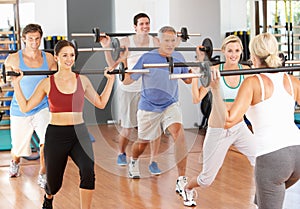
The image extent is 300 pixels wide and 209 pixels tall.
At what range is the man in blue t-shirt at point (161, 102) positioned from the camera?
200 inches

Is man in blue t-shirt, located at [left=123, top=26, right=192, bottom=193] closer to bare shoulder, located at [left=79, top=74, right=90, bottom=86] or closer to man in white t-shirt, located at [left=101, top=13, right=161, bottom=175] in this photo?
man in white t-shirt, located at [left=101, top=13, right=161, bottom=175]

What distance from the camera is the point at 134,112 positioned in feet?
17.7

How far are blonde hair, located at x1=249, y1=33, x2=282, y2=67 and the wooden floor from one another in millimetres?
1370

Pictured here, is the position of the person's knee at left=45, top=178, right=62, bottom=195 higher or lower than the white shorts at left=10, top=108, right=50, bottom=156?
lower

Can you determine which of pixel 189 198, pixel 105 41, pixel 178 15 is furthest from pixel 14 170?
pixel 178 15

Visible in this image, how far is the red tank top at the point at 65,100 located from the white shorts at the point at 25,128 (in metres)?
1.22

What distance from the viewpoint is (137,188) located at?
219 inches

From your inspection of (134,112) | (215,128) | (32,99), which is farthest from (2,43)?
(215,128)

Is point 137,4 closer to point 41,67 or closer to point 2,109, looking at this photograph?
point 2,109

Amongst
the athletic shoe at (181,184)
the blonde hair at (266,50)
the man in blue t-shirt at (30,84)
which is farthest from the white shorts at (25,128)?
the blonde hair at (266,50)

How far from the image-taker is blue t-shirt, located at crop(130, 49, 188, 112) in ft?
16.6

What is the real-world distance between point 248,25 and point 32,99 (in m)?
3.48

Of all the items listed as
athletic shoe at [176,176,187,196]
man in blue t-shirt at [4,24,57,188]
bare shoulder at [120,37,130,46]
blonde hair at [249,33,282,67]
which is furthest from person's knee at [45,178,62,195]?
blonde hair at [249,33,282,67]

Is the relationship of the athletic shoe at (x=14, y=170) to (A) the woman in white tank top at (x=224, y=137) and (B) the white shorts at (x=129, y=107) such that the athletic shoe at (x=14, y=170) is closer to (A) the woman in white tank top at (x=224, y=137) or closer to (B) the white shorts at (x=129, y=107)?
(B) the white shorts at (x=129, y=107)
